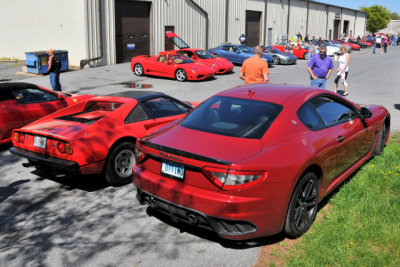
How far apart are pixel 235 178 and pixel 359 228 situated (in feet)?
5.51

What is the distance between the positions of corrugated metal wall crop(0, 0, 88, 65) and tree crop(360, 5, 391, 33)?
7588cm

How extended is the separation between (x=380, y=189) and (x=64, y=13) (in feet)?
69.5

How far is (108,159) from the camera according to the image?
537 centimetres

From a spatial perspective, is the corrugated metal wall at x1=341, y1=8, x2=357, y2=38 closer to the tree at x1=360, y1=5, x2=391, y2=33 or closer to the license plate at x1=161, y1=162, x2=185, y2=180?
the tree at x1=360, y1=5, x2=391, y2=33

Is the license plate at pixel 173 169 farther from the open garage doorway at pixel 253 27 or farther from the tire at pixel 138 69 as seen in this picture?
the open garage doorway at pixel 253 27

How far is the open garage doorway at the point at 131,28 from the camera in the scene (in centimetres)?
2352

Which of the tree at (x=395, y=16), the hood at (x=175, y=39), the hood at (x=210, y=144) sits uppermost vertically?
the tree at (x=395, y=16)

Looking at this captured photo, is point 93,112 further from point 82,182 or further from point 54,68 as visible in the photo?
point 54,68

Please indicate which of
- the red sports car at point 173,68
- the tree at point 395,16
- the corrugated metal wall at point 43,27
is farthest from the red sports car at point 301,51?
the tree at point 395,16

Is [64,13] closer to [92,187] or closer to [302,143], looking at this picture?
[92,187]

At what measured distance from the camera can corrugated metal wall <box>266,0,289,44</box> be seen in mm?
39719

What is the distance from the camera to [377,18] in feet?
268

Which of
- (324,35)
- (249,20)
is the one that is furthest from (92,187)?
(324,35)

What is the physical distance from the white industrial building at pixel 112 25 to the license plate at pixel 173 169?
18963 mm
